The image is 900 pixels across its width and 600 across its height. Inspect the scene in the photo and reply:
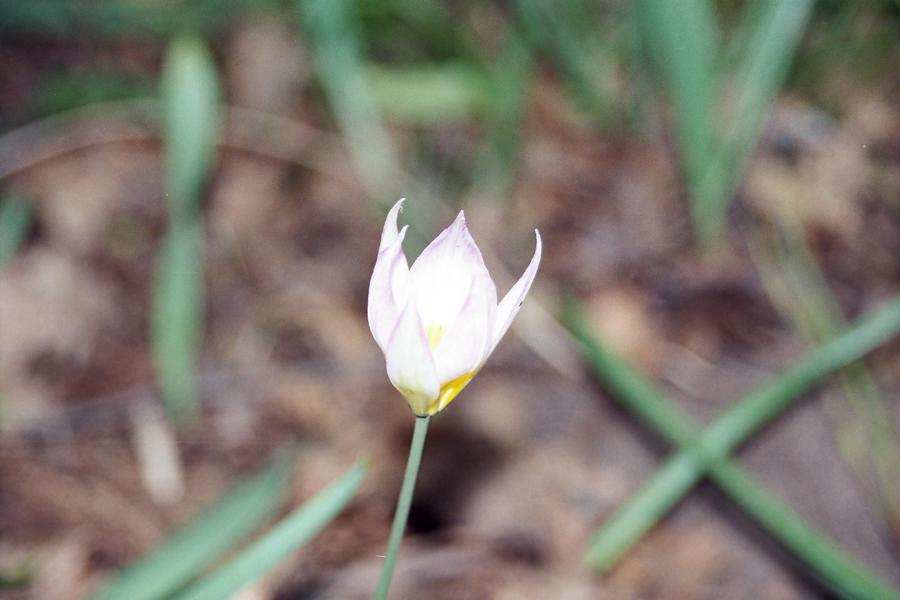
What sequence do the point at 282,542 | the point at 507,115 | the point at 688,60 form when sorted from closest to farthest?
the point at 282,542
the point at 688,60
the point at 507,115

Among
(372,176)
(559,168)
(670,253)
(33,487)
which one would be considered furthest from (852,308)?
(33,487)

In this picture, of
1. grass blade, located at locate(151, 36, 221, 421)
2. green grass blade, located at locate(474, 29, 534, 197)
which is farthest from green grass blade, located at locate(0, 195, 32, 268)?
green grass blade, located at locate(474, 29, 534, 197)

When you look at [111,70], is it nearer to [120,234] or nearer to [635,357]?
[120,234]

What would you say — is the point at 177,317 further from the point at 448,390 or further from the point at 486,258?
Answer: the point at 448,390

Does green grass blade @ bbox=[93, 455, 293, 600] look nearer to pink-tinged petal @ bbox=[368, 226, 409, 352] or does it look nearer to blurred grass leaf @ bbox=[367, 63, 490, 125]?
pink-tinged petal @ bbox=[368, 226, 409, 352]

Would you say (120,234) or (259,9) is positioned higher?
(259,9)

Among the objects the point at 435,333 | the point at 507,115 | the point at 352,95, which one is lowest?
the point at 435,333

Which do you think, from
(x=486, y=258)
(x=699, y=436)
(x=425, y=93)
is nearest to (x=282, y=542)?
(x=699, y=436)
